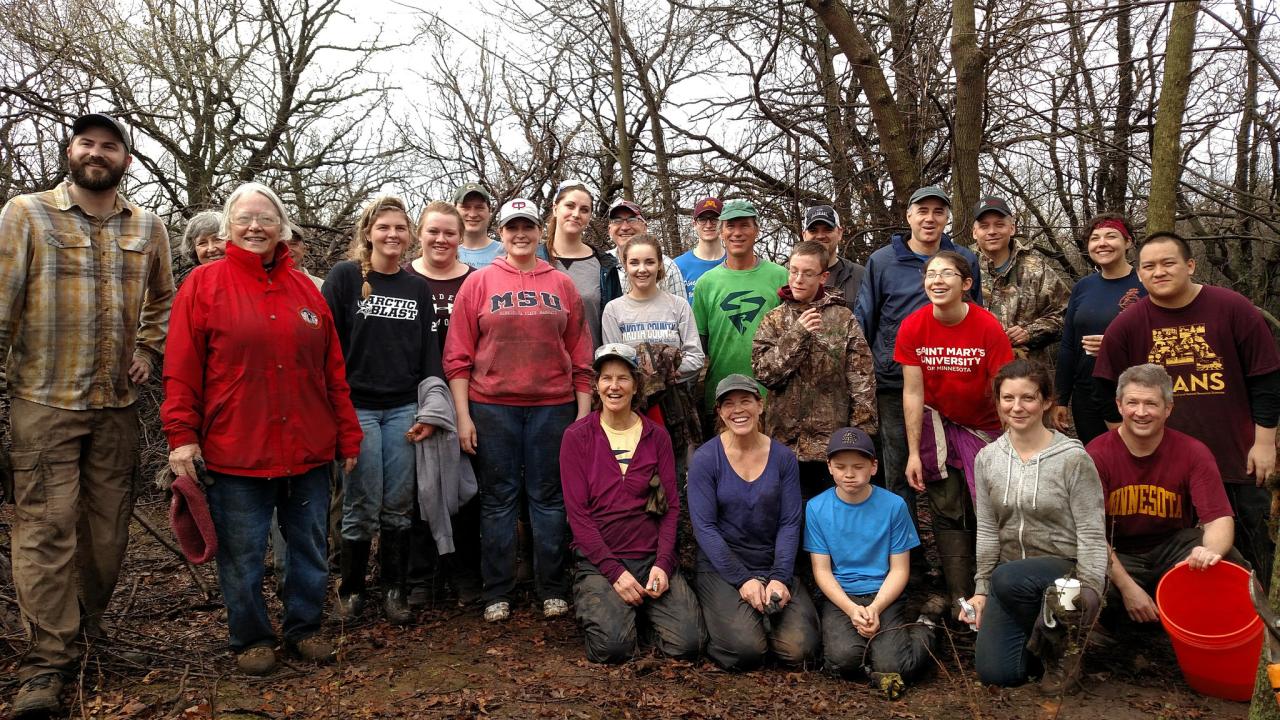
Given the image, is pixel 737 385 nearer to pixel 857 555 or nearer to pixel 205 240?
pixel 857 555

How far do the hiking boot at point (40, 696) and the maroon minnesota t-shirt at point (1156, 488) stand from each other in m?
4.80

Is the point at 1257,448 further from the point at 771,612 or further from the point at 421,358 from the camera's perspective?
the point at 421,358

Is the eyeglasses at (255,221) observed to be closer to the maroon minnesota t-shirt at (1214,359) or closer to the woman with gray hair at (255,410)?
the woman with gray hair at (255,410)

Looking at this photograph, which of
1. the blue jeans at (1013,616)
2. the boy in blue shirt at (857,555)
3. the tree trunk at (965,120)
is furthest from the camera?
the tree trunk at (965,120)

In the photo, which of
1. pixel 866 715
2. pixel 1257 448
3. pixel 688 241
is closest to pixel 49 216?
pixel 866 715

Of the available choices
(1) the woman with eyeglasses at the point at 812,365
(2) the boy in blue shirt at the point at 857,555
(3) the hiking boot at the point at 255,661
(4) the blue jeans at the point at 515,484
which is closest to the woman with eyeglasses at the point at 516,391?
(4) the blue jeans at the point at 515,484

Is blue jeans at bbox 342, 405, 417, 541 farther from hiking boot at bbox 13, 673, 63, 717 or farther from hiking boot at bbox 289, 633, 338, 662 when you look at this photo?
hiking boot at bbox 13, 673, 63, 717

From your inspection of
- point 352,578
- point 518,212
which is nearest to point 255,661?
point 352,578

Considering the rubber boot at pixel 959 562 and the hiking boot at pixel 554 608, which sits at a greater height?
the rubber boot at pixel 959 562

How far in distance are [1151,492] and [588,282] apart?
3.32 metres

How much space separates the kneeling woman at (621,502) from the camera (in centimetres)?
452

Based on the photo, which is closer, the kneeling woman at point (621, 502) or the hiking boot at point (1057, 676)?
the hiking boot at point (1057, 676)

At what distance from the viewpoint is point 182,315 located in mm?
3693

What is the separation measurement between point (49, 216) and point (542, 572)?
301 cm
